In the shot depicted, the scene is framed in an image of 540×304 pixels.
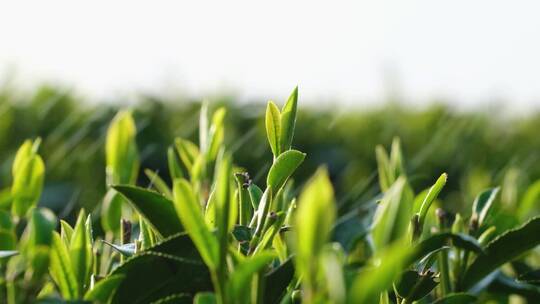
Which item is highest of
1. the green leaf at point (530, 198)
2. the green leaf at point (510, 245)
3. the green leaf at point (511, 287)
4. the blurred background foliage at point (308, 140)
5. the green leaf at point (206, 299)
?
the green leaf at point (206, 299)

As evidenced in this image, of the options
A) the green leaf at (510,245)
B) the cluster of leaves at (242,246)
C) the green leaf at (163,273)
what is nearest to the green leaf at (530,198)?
the cluster of leaves at (242,246)

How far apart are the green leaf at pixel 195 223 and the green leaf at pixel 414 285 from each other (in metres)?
0.28

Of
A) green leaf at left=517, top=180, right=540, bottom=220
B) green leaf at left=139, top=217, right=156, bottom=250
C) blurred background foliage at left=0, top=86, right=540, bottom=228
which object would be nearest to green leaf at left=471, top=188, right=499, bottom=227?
green leaf at left=139, top=217, right=156, bottom=250

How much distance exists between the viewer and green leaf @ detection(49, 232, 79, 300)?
0.85 m

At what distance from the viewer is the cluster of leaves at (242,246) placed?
0.66m

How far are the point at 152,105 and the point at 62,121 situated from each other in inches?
18.2

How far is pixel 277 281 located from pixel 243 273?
0.59ft

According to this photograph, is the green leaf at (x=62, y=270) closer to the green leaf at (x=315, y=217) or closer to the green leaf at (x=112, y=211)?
the green leaf at (x=315, y=217)

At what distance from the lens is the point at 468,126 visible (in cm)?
507

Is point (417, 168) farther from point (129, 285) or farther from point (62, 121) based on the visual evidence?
point (129, 285)

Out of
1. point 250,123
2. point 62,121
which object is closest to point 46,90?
point 62,121

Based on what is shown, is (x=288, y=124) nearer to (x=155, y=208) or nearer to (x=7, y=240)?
(x=155, y=208)

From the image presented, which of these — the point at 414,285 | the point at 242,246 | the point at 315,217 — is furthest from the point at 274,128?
the point at 315,217

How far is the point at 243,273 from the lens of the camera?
717 mm
